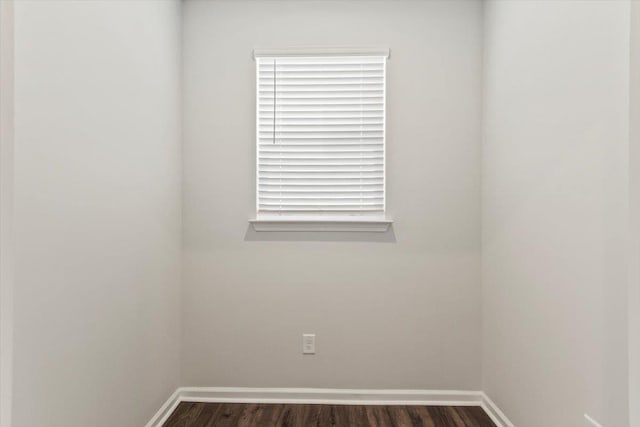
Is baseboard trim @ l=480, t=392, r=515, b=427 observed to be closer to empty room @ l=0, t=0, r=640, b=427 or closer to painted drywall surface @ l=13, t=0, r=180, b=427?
empty room @ l=0, t=0, r=640, b=427

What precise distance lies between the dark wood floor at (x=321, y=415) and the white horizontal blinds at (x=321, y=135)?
1160 millimetres

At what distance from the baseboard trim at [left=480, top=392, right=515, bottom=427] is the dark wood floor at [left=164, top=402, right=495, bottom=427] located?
0.03 meters

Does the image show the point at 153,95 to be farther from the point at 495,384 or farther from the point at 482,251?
the point at 495,384

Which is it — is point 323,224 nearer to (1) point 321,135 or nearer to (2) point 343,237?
(2) point 343,237

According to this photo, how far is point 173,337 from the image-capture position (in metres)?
2.37

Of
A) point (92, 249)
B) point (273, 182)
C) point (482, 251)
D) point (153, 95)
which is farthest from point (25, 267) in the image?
point (482, 251)

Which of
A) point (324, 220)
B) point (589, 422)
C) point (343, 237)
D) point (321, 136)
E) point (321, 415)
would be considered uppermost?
point (321, 136)

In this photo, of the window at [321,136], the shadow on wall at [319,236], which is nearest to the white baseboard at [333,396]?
the shadow on wall at [319,236]

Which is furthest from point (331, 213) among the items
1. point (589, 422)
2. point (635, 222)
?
point (635, 222)

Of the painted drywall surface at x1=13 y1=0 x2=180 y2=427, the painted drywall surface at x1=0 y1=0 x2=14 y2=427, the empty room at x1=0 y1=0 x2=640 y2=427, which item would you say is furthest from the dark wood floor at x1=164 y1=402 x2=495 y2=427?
the painted drywall surface at x1=0 y1=0 x2=14 y2=427

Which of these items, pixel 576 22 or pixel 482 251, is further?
pixel 482 251

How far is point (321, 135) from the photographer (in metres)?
2.46

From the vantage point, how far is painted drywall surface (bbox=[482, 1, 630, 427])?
1314 mm

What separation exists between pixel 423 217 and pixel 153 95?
1.66 metres
